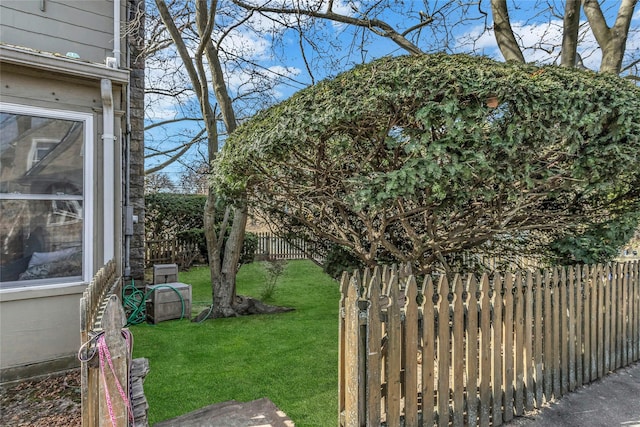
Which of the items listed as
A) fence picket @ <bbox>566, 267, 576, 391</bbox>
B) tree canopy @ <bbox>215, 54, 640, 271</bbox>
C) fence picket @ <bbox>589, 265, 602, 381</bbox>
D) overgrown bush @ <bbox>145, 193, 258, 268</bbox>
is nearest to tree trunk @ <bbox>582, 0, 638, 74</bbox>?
tree canopy @ <bbox>215, 54, 640, 271</bbox>

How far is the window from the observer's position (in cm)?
382

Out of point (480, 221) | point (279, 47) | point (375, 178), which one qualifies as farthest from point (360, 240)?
point (279, 47)

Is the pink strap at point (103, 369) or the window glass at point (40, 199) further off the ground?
the window glass at point (40, 199)

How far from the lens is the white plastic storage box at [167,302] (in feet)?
20.1

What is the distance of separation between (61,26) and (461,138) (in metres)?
5.32

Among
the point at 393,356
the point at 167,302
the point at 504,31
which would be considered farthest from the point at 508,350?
the point at 504,31

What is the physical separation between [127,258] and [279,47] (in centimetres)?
504

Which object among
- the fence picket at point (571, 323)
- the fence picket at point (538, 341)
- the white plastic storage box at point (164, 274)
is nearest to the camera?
Answer: the fence picket at point (538, 341)

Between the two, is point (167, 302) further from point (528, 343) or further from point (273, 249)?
point (273, 249)

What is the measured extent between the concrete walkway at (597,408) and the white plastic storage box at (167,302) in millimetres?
5124

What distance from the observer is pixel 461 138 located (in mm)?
2922

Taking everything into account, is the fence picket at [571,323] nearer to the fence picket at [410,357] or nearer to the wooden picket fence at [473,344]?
the wooden picket fence at [473,344]

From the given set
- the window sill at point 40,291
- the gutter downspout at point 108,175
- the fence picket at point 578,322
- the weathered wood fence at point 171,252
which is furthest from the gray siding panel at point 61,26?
the weathered wood fence at point 171,252

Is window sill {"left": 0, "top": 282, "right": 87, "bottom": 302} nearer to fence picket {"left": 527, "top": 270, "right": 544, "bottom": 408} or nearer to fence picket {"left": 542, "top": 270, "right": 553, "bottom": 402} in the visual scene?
fence picket {"left": 527, "top": 270, "right": 544, "bottom": 408}
